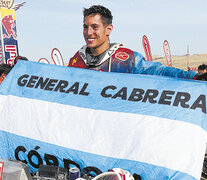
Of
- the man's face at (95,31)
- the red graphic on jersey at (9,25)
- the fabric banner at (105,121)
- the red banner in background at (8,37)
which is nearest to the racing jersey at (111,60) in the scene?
the man's face at (95,31)

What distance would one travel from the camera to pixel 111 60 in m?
2.93

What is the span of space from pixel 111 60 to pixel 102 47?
0.58 feet

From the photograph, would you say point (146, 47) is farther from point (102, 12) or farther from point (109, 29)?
point (102, 12)

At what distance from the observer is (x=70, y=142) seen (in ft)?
7.22

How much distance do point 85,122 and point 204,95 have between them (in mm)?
949

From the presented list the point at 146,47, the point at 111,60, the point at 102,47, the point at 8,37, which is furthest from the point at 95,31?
the point at 146,47

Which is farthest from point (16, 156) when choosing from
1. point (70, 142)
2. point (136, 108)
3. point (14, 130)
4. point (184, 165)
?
point (184, 165)

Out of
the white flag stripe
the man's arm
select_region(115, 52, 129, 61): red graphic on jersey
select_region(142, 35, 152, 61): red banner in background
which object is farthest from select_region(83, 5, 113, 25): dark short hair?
select_region(142, 35, 152, 61): red banner in background

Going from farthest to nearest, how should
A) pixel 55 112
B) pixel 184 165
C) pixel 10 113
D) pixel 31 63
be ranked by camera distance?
pixel 31 63 → pixel 10 113 → pixel 55 112 → pixel 184 165

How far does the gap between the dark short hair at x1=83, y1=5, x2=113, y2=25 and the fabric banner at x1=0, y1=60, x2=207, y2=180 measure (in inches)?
28.2

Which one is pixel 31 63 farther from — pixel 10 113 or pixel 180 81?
pixel 180 81

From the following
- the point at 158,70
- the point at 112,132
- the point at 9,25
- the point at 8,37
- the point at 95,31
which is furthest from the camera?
the point at 9,25

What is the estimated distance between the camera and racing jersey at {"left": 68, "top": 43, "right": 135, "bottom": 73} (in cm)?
282

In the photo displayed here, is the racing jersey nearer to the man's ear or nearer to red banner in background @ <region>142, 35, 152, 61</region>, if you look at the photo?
the man's ear
